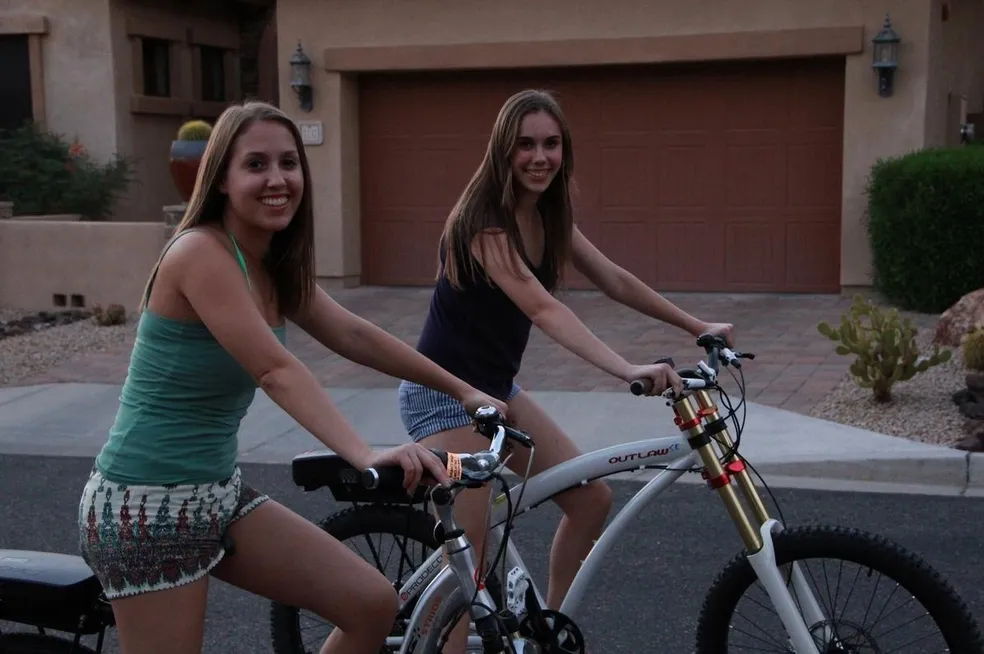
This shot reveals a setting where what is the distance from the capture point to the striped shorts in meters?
3.95

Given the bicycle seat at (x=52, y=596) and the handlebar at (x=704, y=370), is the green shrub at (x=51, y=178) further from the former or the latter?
the bicycle seat at (x=52, y=596)

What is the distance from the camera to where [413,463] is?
2.73 meters

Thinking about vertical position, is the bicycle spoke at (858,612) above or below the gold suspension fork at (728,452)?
below

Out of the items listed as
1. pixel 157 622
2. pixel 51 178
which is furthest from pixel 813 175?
pixel 157 622

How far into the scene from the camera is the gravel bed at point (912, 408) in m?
8.05

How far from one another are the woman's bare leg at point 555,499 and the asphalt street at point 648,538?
36.3 inches

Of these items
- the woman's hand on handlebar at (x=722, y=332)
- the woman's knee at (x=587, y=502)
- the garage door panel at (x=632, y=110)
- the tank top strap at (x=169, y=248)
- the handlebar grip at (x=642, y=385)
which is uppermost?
the garage door panel at (x=632, y=110)

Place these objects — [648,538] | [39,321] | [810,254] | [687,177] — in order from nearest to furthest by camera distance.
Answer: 1. [648,538]
2. [39,321]
3. [810,254]
4. [687,177]

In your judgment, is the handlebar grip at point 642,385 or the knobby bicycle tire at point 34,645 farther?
the handlebar grip at point 642,385

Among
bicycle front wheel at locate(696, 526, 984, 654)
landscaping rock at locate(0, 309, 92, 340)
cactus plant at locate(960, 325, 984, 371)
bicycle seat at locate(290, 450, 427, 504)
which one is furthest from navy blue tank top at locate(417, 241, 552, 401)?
landscaping rock at locate(0, 309, 92, 340)

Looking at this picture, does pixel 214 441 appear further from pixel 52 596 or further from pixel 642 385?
pixel 642 385

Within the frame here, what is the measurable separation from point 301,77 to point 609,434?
770 centimetres

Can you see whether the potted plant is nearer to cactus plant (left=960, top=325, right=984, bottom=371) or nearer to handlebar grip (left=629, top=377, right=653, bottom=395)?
cactus plant (left=960, top=325, right=984, bottom=371)

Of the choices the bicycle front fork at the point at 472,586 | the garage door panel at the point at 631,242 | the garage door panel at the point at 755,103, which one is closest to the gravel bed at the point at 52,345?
the garage door panel at the point at 631,242
